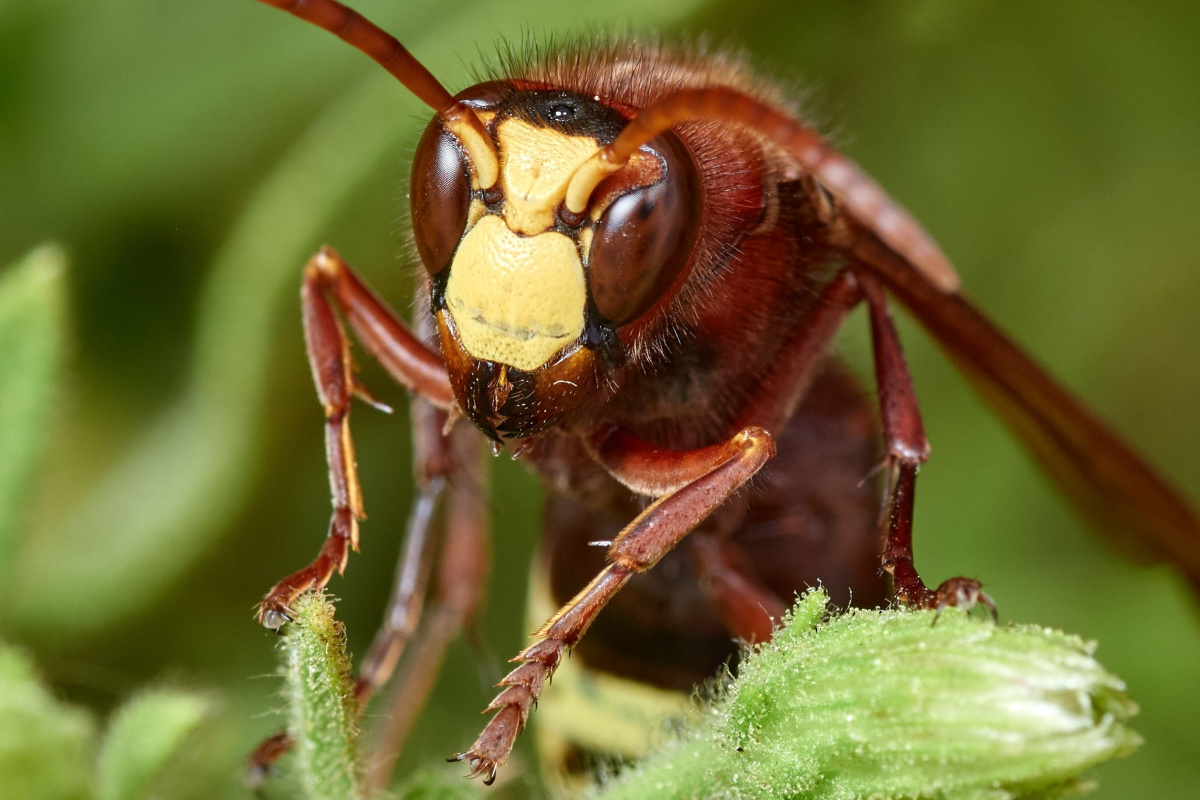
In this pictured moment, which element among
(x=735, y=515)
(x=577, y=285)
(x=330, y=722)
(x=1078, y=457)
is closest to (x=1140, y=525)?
(x=1078, y=457)

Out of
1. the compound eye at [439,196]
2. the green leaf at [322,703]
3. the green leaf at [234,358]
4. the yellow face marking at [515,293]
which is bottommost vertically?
the green leaf at [322,703]

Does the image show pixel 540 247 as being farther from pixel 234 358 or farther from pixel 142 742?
pixel 234 358

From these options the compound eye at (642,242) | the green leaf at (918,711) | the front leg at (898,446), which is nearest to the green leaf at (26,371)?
the compound eye at (642,242)

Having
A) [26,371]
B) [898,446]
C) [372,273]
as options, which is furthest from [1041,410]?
[26,371]

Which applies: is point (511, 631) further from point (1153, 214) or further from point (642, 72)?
point (1153, 214)

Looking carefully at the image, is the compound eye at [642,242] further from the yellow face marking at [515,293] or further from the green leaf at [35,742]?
the green leaf at [35,742]
